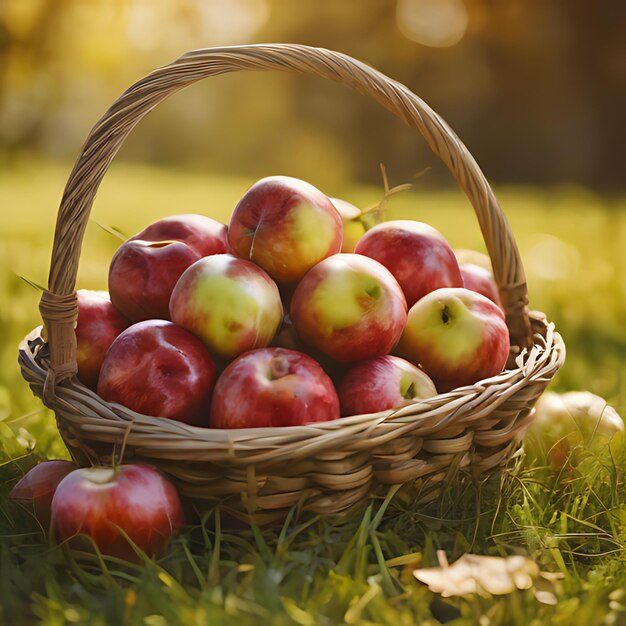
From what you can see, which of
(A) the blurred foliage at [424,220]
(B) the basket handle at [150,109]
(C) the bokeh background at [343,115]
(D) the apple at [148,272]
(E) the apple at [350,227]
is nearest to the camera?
(B) the basket handle at [150,109]

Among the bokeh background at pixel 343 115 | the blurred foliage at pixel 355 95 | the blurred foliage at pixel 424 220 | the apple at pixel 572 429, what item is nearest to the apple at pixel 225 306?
the blurred foliage at pixel 424 220

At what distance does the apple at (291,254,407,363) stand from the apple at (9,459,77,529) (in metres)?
0.52

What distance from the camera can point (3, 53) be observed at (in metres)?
6.03

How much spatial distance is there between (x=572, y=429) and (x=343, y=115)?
7370 mm

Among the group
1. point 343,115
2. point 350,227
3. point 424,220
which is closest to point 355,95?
point 343,115

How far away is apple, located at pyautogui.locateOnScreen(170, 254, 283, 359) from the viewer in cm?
147

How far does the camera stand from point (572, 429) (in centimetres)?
184

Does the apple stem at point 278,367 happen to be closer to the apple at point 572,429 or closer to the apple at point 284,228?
the apple at point 284,228

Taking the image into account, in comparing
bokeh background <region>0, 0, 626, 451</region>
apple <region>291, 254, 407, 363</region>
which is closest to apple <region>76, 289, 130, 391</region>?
apple <region>291, 254, 407, 363</region>

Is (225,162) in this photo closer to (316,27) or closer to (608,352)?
(316,27)

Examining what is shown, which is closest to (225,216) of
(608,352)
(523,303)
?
(608,352)

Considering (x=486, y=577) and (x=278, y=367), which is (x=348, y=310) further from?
(x=486, y=577)

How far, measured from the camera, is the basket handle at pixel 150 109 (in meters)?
1.37

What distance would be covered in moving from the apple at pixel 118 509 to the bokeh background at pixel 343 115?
3240 millimetres
